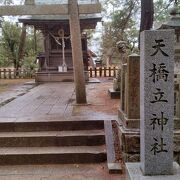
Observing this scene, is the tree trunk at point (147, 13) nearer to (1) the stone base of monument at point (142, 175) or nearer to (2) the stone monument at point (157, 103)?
(2) the stone monument at point (157, 103)

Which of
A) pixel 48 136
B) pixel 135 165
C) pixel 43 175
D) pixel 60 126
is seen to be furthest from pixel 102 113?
pixel 135 165

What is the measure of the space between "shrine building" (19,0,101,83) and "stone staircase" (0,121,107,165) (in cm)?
1087

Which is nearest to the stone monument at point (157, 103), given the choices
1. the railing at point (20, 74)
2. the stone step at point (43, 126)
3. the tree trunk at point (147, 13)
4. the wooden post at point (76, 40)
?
the stone step at point (43, 126)

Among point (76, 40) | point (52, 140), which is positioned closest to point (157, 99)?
point (52, 140)

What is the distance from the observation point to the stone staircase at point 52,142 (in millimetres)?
5520

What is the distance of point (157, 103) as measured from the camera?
149 inches

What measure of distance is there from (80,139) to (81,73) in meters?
2.94

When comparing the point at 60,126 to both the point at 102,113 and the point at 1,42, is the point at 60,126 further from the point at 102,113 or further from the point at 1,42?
the point at 1,42

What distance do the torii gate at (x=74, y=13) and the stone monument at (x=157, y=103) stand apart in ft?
15.3

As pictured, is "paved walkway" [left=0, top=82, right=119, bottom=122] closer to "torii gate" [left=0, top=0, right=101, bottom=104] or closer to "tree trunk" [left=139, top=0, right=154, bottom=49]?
"torii gate" [left=0, top=0, right=101, bottom=104]

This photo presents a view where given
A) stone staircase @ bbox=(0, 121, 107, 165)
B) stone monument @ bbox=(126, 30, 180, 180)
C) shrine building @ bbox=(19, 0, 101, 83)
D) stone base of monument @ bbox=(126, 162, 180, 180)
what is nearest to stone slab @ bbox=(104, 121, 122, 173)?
stone staircase @ bbox=(0, 121, 107, 165)

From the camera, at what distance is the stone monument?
375cm

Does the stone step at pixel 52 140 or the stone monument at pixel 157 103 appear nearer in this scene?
the stone monument at pixel 157 103

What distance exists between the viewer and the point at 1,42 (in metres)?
25.1
